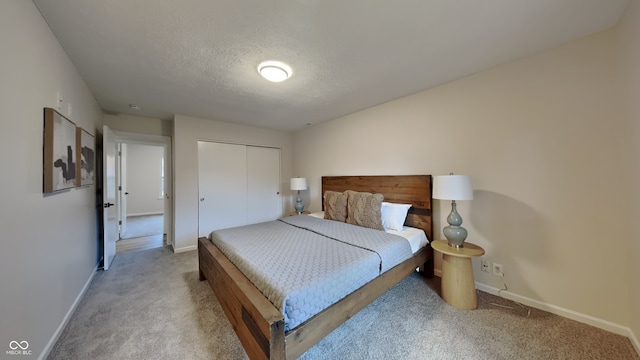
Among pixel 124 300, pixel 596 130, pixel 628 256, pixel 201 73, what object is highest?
pixel 201 73

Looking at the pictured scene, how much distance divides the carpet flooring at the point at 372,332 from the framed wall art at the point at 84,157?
1220mm

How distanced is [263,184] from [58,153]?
3.05 m

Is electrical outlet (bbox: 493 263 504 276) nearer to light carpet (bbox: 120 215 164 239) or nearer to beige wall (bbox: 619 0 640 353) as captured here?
beige wall (bbox: 619 0 640 353)

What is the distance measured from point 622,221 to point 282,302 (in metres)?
2.52

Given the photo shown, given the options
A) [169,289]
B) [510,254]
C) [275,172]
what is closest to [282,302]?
[169,289]

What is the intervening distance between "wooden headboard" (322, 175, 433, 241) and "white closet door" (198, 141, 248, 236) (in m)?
2.35

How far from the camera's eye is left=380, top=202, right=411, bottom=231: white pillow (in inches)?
100

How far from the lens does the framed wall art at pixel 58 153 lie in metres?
1.46

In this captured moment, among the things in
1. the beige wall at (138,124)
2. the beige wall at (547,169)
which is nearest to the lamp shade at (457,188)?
the beige wall at (547,169)

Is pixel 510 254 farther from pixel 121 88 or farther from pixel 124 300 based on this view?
pixel 121 88

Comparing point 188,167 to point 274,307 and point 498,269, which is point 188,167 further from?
point 498,269

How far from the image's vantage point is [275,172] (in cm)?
471

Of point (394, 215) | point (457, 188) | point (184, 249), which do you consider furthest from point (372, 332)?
point (184, 249)

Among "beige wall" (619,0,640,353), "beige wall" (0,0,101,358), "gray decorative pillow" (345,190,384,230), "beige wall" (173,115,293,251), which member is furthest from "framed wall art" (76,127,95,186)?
"beige wall" (619,0,640,353)
